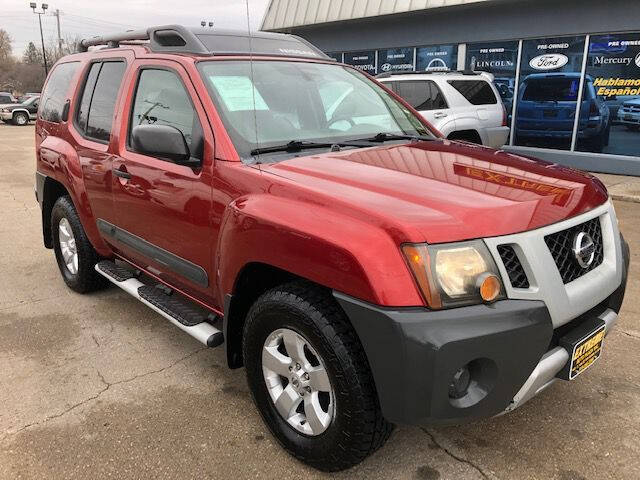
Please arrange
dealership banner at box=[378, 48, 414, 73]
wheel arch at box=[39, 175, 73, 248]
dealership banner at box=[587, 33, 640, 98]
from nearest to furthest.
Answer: wheel arch at box=[39, 175, 73, 248]
dealership banner at box=[587, 33, 640, 98]
dealership banner at box=[378, 48, 414, 73]

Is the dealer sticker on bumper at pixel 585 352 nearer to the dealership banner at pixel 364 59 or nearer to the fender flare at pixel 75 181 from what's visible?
the fender flare at pixel 75 181

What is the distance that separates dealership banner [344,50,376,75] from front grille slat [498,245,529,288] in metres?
12.7

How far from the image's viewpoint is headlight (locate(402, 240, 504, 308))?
1.91 meters

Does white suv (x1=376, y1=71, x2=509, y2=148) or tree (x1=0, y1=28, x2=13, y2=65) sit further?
tree (x1=0, y1=28, x2=13, y2=65)

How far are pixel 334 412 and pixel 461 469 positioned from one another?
2.24 feet

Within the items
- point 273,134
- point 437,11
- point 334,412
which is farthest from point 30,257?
point 437,11

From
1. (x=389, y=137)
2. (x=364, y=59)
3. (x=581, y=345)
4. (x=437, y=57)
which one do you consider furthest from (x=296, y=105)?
(x=364, y=59)

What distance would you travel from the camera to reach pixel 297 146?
2.83m

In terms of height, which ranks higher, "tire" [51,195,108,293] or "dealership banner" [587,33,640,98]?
"dealership banner" [587,33,640,98]

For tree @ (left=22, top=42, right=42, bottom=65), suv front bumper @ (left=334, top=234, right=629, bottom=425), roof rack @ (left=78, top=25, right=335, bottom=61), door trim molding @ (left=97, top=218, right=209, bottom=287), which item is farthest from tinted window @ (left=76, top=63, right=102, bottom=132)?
tree @ (left=22, top=42, right=42, bottom=65)

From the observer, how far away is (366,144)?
3.00m

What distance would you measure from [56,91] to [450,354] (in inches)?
162

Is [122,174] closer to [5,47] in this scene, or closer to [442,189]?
[442,189]

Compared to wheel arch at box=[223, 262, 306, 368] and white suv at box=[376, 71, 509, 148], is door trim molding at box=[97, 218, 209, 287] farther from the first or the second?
white suv at box=[376, 71, 509, 148]
